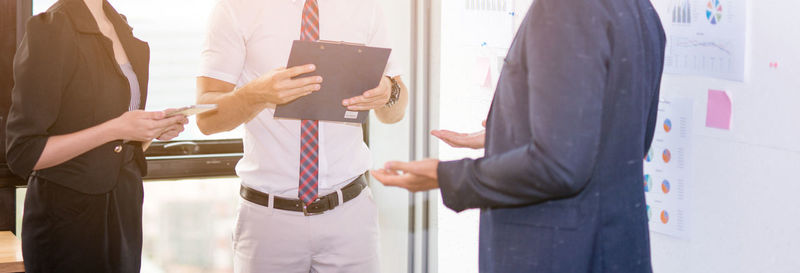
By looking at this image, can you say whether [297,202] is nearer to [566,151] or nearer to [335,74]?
[335,74]

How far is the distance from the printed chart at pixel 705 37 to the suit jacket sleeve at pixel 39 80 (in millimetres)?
1561

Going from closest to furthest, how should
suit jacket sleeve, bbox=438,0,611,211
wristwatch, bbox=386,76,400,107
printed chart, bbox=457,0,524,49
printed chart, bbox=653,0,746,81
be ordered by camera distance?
suit jacket sleeve, bbox=438,0,611,211
printed chart, bbox=653,0,746,81
wristwatch, bbox=386,76,400,107
printed chart, bbox=457,0,524,49

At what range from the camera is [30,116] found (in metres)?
1.90

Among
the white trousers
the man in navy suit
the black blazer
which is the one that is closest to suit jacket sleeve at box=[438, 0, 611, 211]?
the man in navy suit

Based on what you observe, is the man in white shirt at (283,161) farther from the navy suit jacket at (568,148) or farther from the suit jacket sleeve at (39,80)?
the navy suit jacket at (568,148)

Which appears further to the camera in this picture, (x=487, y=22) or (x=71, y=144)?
(x=487, y=22)

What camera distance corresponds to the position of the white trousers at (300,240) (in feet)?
6.40

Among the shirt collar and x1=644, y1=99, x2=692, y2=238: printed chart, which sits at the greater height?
the shirt collar

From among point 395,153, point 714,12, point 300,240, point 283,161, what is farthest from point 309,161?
point 395,153

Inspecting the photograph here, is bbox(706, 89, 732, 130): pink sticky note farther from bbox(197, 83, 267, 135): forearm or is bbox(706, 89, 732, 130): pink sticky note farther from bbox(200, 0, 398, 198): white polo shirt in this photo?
bbox(197, 83, 267, 135): forearm

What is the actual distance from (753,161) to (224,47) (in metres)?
1.34

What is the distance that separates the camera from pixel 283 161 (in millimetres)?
1971

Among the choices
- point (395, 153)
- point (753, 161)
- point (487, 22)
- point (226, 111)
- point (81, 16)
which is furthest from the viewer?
point (395, 153)

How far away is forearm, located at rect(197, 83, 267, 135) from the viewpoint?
1.83 m
